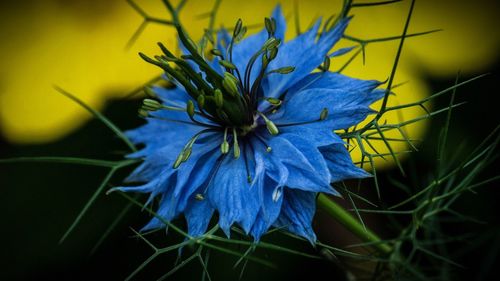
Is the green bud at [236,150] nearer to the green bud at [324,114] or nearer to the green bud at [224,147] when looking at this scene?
the green bud at [224,147]

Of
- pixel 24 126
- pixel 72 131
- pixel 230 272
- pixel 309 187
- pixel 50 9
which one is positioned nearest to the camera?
pixel 309 187

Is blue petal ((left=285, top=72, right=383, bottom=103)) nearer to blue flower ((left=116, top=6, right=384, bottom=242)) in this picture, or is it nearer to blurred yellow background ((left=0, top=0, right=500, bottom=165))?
blue flower ((left=116, top=6, right=384, bottom=242))

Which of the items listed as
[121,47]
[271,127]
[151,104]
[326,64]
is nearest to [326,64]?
[326,64]

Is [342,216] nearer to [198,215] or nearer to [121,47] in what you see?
[198,215]

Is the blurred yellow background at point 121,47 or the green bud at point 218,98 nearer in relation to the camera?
the green bud at point 218,98

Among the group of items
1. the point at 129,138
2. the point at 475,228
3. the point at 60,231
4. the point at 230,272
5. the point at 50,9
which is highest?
the point at 50,9

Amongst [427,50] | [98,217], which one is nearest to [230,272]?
[98,217]

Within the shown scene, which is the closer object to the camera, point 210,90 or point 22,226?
point 210,90

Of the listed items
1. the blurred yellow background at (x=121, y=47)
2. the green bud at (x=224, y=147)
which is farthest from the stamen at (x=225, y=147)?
the blurred yellow background at (x=121, y=47)

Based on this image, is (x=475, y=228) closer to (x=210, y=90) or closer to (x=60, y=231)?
(x=210, y=90)

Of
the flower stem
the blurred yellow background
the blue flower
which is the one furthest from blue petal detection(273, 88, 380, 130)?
the blurred yellow background
